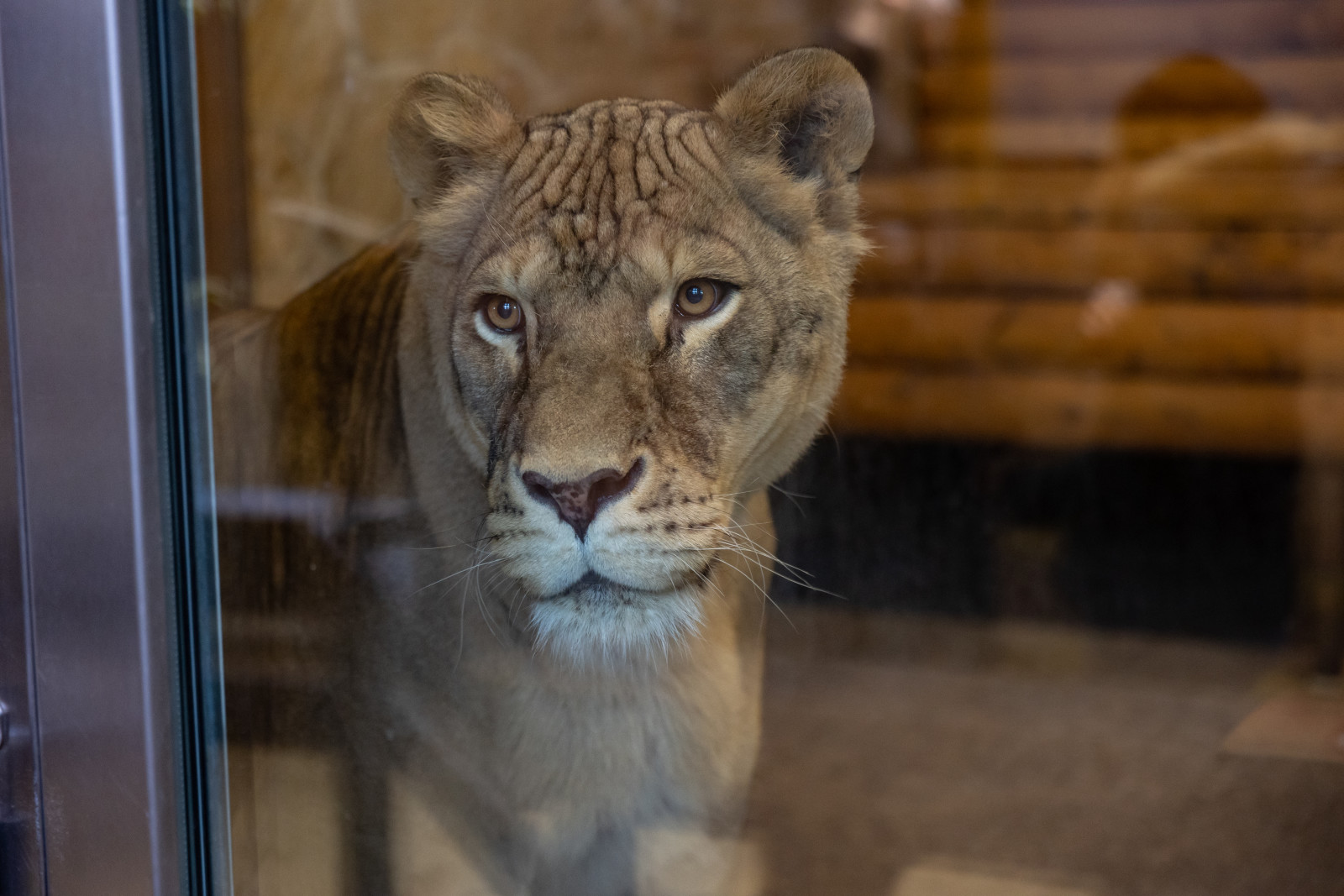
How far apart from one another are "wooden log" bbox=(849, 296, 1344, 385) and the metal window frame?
4.46ft

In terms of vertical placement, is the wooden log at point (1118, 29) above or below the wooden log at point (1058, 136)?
above

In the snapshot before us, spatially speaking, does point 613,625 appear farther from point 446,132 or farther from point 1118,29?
point 1118,29

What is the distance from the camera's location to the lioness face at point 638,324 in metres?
1.12

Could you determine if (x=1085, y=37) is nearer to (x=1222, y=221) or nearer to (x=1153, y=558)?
(x=1222, y=221)

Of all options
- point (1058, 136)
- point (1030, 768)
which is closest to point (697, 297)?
point (1030, 768)

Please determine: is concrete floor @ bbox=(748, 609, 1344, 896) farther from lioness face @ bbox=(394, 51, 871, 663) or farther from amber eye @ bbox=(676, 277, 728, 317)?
amber eye @ bbox=(676, 277, 728, 317)

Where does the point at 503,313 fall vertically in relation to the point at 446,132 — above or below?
below

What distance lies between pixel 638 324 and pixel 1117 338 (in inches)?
106

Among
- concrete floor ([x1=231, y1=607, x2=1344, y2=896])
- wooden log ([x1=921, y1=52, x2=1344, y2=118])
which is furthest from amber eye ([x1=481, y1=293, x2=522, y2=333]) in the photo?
wooden log ([x1=921, y1=52, x2=1344, y2=118])

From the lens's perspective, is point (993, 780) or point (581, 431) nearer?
point (581, 431)

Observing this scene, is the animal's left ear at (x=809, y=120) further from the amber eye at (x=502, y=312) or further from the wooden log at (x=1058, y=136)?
the wooden log at (x=1058, y=136)

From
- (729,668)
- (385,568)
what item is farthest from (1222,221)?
(385,568)

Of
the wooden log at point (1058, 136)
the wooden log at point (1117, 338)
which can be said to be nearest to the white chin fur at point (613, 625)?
the wooden log at point (1117, 338)

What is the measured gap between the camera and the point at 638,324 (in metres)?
1.18
